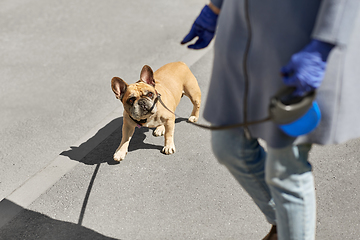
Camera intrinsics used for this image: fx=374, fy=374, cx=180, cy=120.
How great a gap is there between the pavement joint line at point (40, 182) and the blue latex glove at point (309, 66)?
219 centimetres

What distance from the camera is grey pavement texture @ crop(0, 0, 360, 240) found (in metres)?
2.40

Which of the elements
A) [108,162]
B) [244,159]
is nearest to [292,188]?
[244,159]

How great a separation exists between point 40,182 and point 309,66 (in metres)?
2.36

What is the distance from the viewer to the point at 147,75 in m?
2.99

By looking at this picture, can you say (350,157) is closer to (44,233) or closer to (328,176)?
(328,176)

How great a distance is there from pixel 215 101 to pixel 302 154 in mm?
397

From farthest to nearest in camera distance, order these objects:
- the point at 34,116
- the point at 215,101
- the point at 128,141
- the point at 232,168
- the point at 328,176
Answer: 1. the point at 34,116
2. the point at 128,141
3. the point at 328,176
4. the point at 232,168
5. the point at 215,101

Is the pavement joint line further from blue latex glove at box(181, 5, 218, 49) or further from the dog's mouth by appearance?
blue latex glove at box(181, 5, 218, 49)

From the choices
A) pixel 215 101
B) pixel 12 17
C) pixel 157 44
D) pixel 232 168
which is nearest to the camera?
pixel 215 101

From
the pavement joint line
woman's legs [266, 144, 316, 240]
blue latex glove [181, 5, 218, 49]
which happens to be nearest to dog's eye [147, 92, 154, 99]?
the pavement joint line

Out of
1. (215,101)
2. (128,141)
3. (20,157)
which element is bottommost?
(20,157)

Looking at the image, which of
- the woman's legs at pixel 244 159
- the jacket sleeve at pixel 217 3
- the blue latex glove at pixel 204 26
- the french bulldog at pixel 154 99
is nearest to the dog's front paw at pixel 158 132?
the french bulldog at pixel 154 99

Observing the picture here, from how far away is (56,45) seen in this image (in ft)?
16.5

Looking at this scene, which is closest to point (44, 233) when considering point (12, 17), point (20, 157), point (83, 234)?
point (83, 234)
